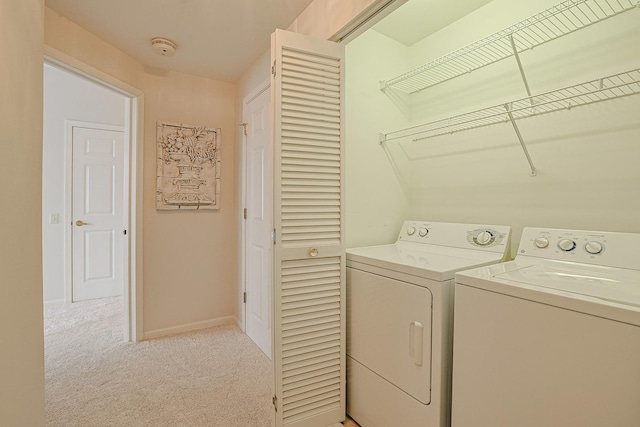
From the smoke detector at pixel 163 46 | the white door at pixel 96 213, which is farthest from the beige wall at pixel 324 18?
the white door at pixel 96 213

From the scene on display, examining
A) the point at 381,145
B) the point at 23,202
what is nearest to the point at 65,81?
the point at 23,202

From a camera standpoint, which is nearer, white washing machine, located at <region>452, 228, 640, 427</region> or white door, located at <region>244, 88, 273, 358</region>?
white washing machine, located at <region>452, 228, 640, 427</region>

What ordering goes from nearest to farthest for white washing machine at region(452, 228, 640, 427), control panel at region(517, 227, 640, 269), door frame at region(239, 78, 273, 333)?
white washing machine at region(452, 228, 640, 427), control panel at region(517, 227, 640, 269), door frame at region(239, 78, 273, 333)

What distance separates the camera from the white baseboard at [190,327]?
105 inches

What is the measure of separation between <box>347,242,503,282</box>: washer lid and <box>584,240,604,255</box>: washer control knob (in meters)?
0.34

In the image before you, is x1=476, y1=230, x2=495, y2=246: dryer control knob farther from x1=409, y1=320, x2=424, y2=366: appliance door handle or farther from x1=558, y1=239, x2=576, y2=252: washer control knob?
x1=409, y1=320, x2=424, y2=366: appliance door handle

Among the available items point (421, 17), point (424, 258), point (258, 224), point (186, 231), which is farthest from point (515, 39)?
point (186, 231)

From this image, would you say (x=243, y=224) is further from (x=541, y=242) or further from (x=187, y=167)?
(x=541, y=242)

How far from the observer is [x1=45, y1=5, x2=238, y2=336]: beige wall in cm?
264

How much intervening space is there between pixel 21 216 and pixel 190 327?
2.16m

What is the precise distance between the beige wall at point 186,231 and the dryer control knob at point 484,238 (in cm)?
223

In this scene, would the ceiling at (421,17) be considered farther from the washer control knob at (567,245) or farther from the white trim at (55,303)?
the white trim at (55,303)

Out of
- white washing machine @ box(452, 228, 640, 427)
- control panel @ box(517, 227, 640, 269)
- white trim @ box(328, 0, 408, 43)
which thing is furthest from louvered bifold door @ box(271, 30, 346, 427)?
control panel @ box(517, 227, 640, 269)

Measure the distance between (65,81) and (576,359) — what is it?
15.8 ft
